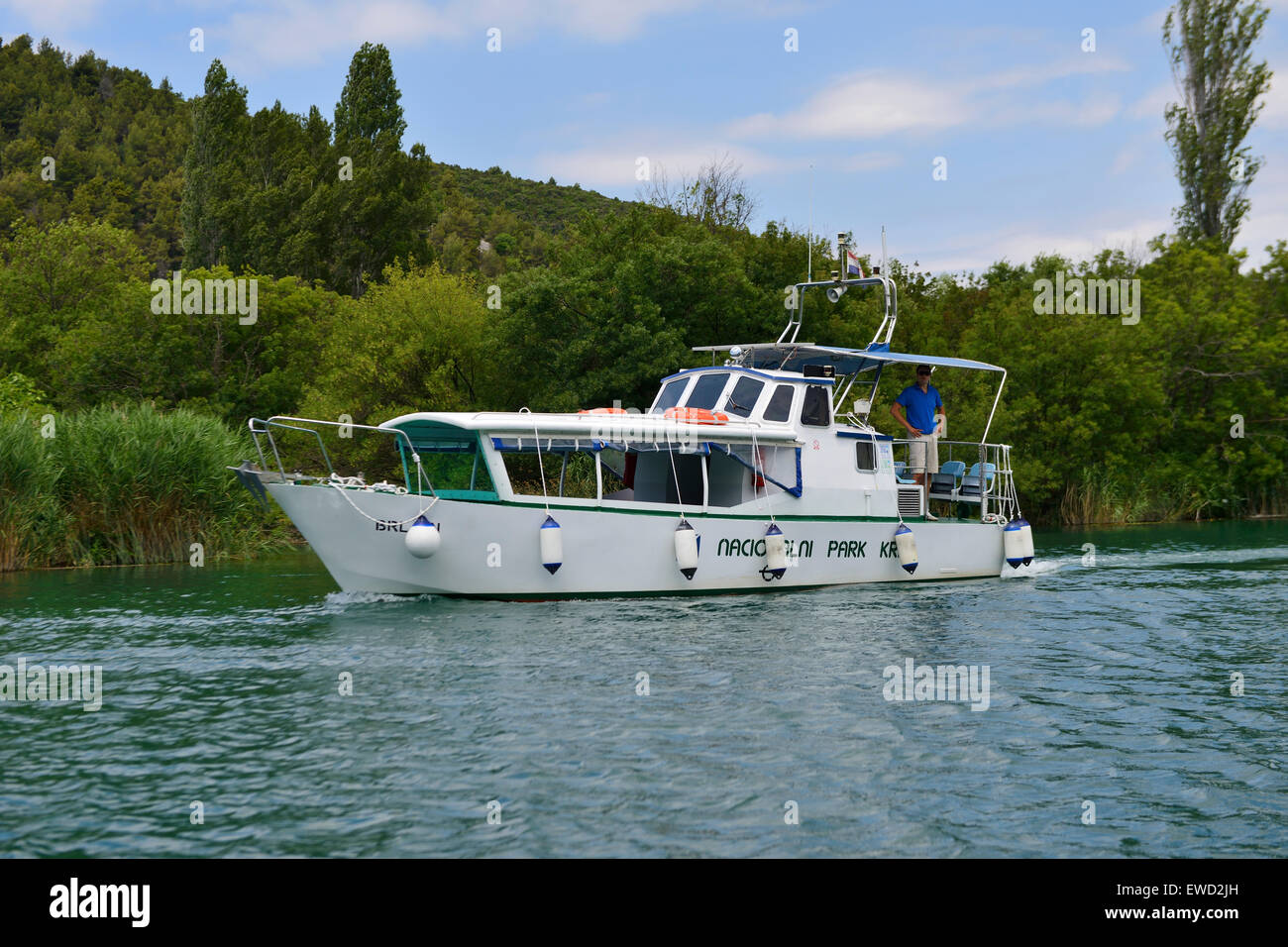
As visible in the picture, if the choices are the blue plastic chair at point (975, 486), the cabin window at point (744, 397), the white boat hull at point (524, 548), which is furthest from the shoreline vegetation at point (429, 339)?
the blue plastic chair at point (975, 486)

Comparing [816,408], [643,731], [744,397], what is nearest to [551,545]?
[744,397]

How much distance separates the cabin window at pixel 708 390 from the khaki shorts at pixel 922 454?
3825 mm

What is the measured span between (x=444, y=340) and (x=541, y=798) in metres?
30.3

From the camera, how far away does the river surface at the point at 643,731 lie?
7.13 meters

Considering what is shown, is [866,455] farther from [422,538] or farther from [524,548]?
[422,538]

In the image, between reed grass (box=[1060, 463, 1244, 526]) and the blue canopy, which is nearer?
the blue canopy

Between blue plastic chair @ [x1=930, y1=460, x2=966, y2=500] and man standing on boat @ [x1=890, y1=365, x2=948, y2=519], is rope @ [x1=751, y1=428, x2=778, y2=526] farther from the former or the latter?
blue plastic chair @ [x1=930, y1=460, x2=966, y2=500]

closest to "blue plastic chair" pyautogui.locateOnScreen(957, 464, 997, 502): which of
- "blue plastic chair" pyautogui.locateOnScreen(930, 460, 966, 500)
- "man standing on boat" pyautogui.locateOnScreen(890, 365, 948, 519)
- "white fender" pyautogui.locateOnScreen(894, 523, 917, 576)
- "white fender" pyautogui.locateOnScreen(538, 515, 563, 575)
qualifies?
"blue plastic chair" pyautogui.locateOnScreen(930, 460, 966, 500)

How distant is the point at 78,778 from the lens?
820cm

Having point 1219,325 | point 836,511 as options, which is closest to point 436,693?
point 836,511

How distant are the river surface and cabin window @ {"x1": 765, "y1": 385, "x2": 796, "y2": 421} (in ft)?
10.3

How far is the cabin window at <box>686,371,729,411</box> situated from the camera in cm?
1901

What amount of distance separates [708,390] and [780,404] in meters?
1.40

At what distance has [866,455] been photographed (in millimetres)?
18984
